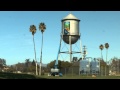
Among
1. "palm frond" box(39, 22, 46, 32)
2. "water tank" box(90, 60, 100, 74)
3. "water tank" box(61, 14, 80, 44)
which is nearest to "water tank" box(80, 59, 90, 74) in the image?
"water tank" box(90, 60, 100, 74)

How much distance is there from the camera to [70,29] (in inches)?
3071

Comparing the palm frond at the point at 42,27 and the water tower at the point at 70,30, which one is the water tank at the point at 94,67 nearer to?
the water tower at the point at 70,30

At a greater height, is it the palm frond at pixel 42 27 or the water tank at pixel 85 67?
the palm frond at pixel 42 27

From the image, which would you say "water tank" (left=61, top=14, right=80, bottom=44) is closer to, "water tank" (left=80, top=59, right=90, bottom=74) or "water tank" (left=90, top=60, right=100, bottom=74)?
"water tank" (left=80, top=59, right=90, bottom=74)

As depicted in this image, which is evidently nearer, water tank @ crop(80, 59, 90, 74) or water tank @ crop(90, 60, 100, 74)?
water tank @ crop(90, 60, 100, 74)

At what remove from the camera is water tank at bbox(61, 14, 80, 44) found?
78.0 meters

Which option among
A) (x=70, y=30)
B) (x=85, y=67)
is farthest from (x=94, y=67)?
(x=70, y=30)

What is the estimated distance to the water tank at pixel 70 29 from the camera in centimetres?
7800

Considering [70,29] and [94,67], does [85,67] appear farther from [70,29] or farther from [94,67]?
[70,29]

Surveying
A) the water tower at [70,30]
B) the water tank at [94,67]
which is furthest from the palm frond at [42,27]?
the water tank at [94,67]
